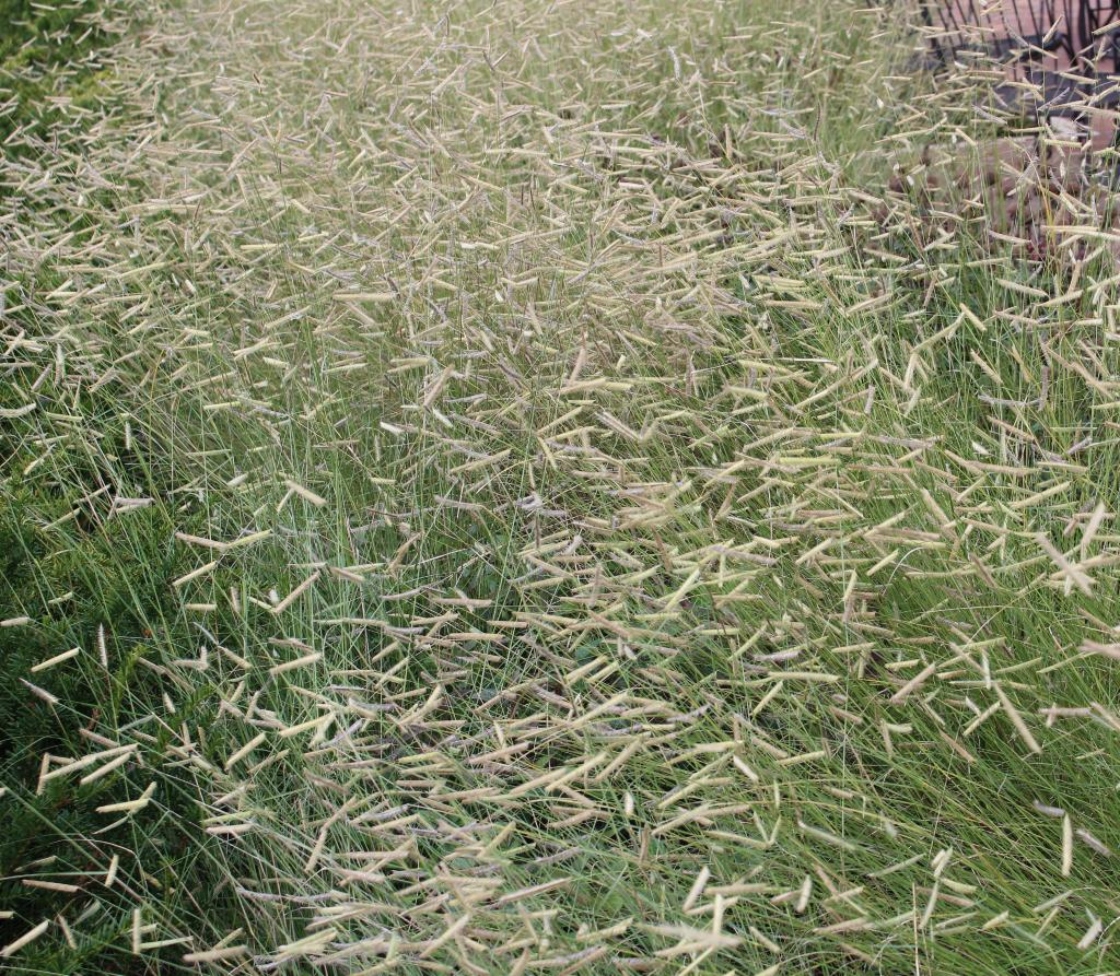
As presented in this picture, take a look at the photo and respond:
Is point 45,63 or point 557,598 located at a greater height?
point 45,63

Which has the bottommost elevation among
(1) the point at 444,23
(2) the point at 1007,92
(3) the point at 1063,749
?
(2) the point at 1007,92

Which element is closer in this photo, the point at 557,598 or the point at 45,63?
the point at 557,598

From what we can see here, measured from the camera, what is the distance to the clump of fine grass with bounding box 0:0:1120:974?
5.90ft

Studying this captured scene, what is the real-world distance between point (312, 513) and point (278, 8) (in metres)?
3.67

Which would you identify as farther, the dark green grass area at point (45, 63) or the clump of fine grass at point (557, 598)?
the dark green grass area at point (45, 63)

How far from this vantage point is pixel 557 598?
8.12 ft

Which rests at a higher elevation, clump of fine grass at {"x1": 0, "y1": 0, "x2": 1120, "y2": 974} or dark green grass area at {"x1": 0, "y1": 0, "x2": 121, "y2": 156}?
dark green grass area at {"x1": 0, "y1": 0, "x2": 121, "y2": 156}

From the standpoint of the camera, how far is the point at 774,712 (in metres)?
2.08

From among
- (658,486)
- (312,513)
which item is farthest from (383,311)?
(658,486)

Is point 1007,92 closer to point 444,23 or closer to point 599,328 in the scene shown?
point 444,23

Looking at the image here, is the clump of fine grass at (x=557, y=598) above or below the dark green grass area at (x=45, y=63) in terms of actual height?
below

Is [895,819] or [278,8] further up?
[278,8]

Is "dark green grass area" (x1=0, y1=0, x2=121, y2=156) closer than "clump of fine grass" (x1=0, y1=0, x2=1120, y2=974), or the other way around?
"clump of fine grass" (x1=0, y1=0, x2=1120, y2=974)

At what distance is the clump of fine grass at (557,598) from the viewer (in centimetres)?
180
